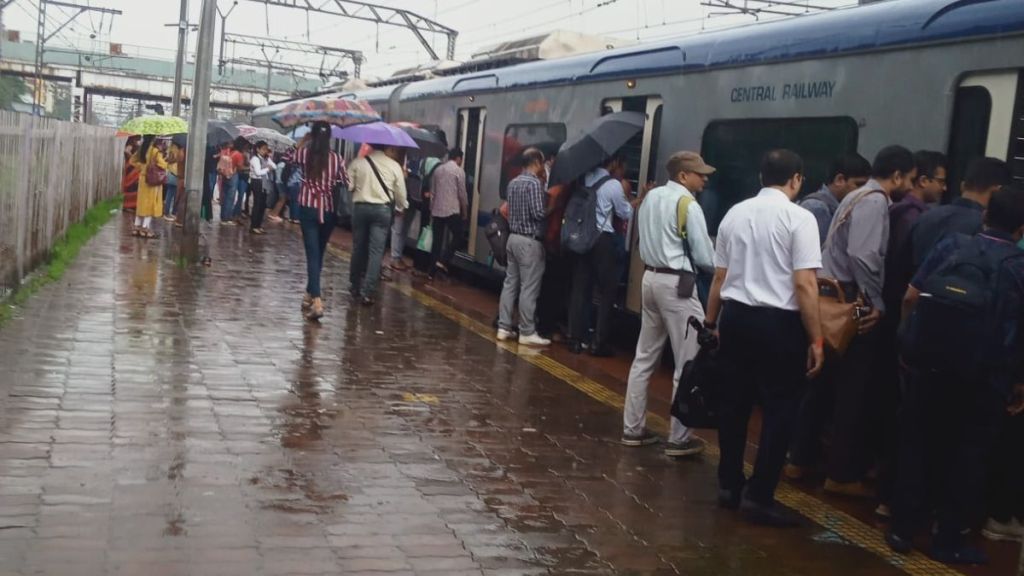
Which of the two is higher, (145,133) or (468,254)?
(145,133)

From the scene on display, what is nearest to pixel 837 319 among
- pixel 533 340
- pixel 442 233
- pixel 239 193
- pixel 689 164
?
pixel 689 164

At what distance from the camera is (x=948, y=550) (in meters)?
5.21

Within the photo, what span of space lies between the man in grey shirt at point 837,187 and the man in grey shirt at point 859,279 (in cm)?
28

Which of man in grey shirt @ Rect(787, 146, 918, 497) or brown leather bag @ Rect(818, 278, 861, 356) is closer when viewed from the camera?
brown leather bag @ Rect(818, 278, 861, 356)

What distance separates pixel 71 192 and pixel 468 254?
18.2 ft

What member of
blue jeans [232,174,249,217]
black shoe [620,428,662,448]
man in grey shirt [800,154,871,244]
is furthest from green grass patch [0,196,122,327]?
man in grey shirt [800,154,871,244]

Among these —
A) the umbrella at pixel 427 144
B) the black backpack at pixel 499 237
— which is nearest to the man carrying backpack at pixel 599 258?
the black backpack at pixel 499 237

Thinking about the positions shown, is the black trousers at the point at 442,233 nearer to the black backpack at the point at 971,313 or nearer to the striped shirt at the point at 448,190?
the striped shirt at the point at 448,190

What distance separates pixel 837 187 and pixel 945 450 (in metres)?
1.91

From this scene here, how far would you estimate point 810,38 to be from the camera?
8.11 metres

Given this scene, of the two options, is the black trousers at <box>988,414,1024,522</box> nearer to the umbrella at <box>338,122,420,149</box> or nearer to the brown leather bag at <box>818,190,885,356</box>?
the brown leather bag at <box>818,190,885,356</box>

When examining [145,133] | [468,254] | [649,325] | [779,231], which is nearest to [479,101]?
[468,254]

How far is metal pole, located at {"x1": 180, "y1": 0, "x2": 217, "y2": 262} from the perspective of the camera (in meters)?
14.0

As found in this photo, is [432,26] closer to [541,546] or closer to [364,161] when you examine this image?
[364,161]
